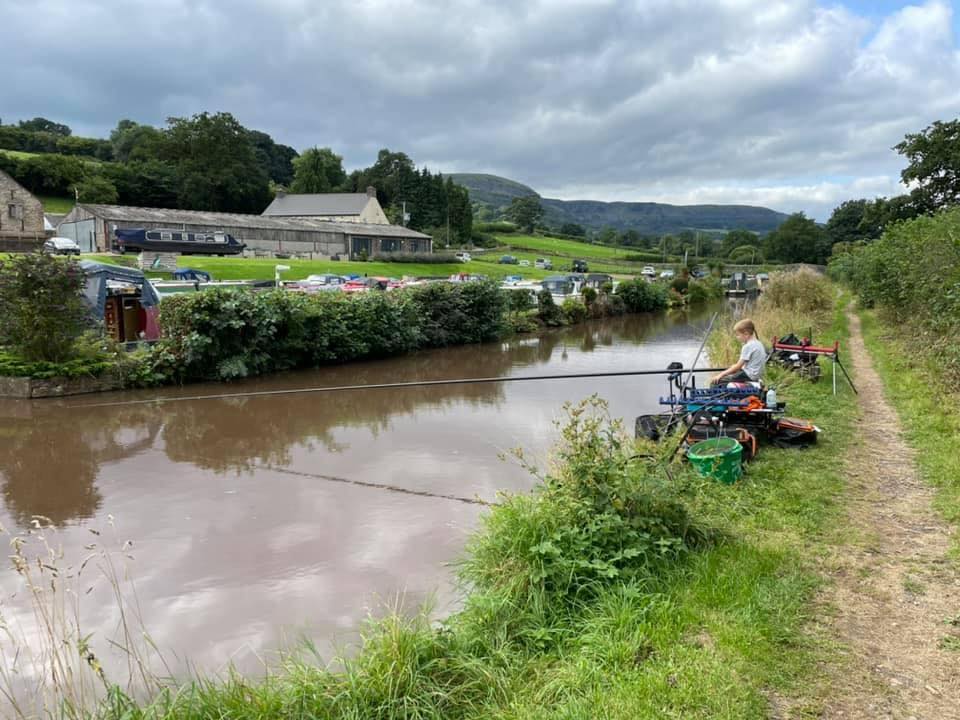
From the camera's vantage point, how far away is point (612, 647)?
3.79 metres

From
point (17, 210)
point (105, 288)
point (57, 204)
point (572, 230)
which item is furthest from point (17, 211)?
point (572, 230)

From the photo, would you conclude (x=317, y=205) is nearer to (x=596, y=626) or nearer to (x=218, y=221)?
(x=218, y=221)

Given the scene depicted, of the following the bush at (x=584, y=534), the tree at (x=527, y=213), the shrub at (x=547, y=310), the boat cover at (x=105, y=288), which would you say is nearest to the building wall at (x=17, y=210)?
the boat cover at (x=105, y=288)

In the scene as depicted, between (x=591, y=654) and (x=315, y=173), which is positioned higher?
(x=315, y=173)

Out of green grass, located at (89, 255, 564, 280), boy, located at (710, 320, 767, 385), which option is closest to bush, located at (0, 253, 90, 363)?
boy, located at (710, 320, 767, 385)

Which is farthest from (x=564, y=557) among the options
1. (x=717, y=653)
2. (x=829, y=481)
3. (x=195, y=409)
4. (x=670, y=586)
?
(x=195, y=409)

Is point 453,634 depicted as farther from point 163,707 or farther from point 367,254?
point 367,254

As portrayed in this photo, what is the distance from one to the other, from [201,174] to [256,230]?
90.5ft

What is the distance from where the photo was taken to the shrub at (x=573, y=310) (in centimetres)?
3142

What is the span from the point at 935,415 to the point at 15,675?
10.5m

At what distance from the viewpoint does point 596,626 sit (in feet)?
13.4

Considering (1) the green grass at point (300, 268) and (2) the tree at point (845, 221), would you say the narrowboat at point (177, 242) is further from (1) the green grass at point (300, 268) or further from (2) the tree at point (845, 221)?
(2) the tree at point (845, 221)

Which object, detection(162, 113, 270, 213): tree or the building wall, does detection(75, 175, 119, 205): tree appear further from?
the building wall

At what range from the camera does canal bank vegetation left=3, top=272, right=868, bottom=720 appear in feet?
11.3
